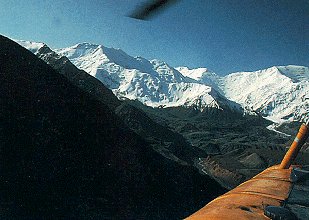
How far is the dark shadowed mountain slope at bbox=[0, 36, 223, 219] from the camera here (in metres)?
14.0

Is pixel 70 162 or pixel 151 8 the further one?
pixel 70 162

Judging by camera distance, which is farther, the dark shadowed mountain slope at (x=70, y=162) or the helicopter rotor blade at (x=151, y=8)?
the dark shadowed mountain slope at (x=70, y=162)

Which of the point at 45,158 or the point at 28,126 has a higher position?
the point at 28,126

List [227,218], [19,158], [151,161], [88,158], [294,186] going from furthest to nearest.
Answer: [151,161], [88,158], [19,158], [294,186], [227,218]

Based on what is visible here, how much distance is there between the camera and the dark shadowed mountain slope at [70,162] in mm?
14039

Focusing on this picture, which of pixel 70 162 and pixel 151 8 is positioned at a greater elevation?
pixel 151 8

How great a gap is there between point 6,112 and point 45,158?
309 cm

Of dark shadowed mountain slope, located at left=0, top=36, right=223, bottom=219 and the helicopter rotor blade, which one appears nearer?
the helicopter rotor blade

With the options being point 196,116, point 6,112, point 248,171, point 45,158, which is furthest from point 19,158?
point 196,116

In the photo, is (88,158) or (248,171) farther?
(248,171)

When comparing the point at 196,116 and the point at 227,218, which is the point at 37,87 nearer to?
the point at 227,218

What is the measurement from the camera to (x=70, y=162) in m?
16.0

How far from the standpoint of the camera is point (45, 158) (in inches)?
605

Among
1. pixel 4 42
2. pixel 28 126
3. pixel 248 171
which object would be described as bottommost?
pixel 248 171
